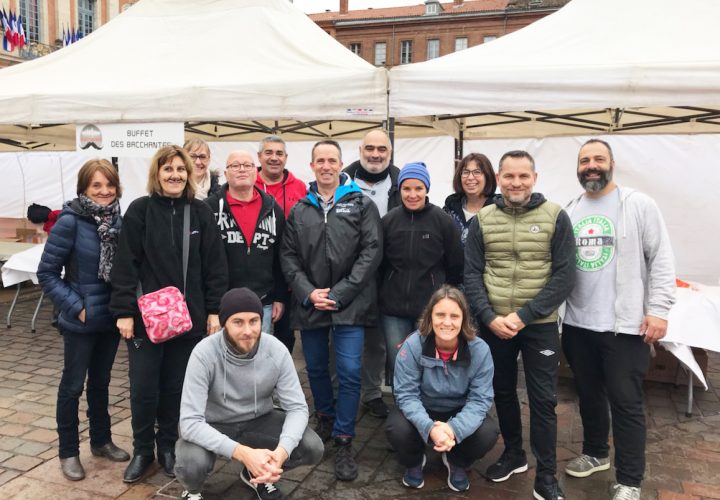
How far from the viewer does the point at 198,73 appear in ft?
16.5

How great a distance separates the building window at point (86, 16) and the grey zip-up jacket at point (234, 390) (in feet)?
111

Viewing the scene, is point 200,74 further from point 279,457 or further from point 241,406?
point 279,457

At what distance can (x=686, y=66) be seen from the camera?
361cm

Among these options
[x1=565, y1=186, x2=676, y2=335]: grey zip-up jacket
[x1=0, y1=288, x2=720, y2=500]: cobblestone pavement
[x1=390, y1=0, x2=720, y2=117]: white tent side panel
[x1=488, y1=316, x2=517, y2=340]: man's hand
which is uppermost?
[x1=390, y1=0, x2=720, y2=117]: white tent side panel

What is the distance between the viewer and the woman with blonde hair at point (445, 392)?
9.64 feet

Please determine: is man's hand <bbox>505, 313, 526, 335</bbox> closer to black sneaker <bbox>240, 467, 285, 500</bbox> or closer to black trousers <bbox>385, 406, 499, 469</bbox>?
black trousers <bbox>385, 406, 499, 469</bbox>

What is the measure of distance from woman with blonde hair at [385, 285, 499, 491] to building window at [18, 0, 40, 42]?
3097cm

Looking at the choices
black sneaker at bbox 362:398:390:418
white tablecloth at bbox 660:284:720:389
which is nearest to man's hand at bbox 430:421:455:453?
black sneaker at bbox 362:398:390:418

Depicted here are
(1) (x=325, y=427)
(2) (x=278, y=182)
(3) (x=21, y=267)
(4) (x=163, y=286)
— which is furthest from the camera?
(3) (x=21, y=267)

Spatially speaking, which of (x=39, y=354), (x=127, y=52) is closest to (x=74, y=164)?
(x=127, y=52)

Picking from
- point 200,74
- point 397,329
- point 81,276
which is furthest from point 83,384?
point 200,74

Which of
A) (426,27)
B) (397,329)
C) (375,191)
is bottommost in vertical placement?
(397,329)

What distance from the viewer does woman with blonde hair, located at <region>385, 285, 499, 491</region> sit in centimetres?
294

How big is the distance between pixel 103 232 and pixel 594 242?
249 centimetres
